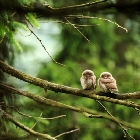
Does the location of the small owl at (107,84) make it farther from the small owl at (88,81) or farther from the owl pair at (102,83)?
the small owl at (88,81)

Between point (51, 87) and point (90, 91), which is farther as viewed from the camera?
point (51, 87)

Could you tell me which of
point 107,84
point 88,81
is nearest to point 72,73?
point 88,81

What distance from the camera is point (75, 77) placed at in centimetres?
1077

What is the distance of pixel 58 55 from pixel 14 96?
24.1 feet

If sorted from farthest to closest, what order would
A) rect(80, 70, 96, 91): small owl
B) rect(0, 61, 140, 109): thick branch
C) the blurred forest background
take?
the blurred forest background → rect(80, 70, 96, 91): small owl → rect(0, 61, 140, 109): thick branch

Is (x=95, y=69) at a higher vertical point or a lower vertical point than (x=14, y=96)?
higher

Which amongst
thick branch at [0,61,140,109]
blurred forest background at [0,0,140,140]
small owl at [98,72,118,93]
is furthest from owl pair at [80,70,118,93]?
blurred forest background at [0,0,140,140]

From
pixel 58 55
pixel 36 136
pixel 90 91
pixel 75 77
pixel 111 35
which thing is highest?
pixel 111 35

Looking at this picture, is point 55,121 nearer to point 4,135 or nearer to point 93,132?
point 4,135

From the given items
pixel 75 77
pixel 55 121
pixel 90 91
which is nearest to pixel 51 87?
pixel 90 91

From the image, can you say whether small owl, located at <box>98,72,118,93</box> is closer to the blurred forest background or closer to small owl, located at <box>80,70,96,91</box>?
small owl, located at <box>80,70,96,91</box>

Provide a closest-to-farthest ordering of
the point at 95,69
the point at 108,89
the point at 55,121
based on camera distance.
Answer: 1. the point at 108,89
2. the point at 55,121
3. the point at 95,69

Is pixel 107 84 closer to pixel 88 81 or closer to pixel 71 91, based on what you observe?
pixel 88 81

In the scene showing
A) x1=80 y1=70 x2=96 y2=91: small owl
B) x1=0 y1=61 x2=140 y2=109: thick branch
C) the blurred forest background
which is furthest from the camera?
the blurred forest background
